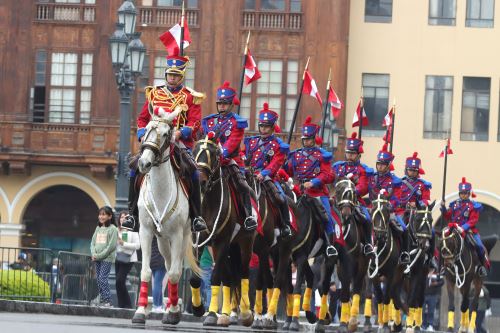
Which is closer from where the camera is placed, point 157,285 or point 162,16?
point 157,285

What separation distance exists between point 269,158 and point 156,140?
4646 mm

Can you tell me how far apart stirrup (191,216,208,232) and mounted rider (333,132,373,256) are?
6.18m

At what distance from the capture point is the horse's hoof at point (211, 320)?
19922 millimetres

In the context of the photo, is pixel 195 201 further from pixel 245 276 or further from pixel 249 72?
pixel 249 72

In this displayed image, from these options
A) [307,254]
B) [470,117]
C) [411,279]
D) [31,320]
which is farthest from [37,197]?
[31,320]

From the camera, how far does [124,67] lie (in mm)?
32969

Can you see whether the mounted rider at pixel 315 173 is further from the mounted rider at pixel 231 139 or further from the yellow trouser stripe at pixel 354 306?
the mounted rider at pixel 231 139

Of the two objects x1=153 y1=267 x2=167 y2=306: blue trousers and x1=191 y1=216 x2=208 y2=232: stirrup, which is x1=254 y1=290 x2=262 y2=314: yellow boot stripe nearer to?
x1=191 y1=216 x2=208 y2=232: stirrup

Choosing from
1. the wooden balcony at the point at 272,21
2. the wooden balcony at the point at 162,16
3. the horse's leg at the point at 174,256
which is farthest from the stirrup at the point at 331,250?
the wooden balcony at the point at 162,16

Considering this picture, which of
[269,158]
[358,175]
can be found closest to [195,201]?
[269,158]

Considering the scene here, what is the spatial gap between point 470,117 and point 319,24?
644 centimetres

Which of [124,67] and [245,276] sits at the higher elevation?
[124,67]

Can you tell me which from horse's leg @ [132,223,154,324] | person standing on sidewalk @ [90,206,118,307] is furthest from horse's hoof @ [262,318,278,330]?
person standing on sidewalk @ [90,206,118,307]

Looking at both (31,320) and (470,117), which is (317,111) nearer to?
(470,117)
